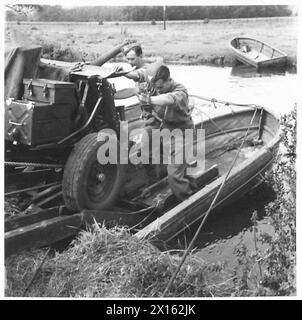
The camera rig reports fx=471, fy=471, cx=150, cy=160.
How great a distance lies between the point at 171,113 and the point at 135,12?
44.5 inches

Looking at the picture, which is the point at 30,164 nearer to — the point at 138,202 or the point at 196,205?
the point at 138,202

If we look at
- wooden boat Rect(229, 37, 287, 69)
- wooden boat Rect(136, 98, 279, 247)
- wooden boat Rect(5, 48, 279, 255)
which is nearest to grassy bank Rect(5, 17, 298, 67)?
wooden boat Rect(5, 48, 279, 255)

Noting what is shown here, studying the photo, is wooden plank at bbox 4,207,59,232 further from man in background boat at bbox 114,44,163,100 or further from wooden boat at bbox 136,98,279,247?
man in background boat at bbox 114,44,163,100

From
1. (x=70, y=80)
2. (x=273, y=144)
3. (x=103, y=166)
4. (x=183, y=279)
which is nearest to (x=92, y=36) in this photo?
(x=70, y=80)

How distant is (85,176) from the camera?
444 centimetres

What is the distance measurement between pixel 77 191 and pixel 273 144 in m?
3.03

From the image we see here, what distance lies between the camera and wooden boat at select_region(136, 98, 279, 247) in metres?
4.82

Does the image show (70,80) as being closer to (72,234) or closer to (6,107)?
(6,107)

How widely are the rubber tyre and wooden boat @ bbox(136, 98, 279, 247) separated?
1.93 ft

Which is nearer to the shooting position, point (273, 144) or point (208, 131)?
point (273, 144)

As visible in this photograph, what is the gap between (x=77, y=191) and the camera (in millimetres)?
4410

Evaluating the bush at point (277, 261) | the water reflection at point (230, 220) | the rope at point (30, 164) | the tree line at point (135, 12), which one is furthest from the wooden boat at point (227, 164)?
the tree line at point (135, 12)

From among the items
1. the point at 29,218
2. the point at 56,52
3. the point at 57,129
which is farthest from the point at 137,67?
the point at 29,218

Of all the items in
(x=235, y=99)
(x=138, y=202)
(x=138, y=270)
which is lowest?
(x=138, y=270)
